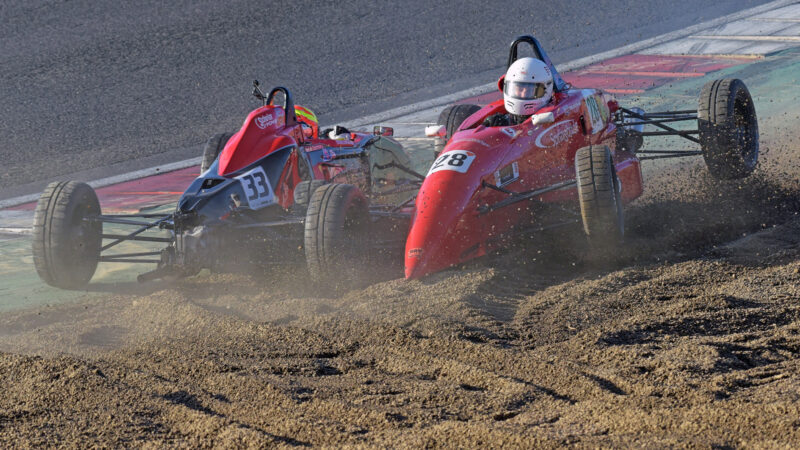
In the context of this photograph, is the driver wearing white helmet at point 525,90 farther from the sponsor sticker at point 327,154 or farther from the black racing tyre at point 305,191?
the black racing tyre at point 305,191

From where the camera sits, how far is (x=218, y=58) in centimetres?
1962

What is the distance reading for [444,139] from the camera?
10.3 m

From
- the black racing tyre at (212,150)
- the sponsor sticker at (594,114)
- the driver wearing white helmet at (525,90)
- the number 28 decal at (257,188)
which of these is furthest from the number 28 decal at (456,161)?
the black racing tyre at (212,150)

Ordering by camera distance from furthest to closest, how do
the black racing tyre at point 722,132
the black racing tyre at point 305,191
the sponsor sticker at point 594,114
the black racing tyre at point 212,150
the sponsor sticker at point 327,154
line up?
1. the black racing tyre at point 212,150
2. the sponsor sticker at point 327,154
3. the black racing tyre at point 722,132
4. the sponsor sticker at point 594,114
5. the black racing tyre at point 305,191

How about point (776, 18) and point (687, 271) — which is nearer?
point (687, 271)

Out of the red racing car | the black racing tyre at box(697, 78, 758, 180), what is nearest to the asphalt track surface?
the red racing car

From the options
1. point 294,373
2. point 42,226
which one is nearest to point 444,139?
point 42,226

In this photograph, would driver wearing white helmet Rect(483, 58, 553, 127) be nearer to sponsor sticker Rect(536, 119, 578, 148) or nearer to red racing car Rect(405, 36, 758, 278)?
red racing car Rect(405, 36, 758, 278)

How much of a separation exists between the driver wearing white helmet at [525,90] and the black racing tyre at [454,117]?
4.19ft

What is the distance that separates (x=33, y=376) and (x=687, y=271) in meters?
4.69

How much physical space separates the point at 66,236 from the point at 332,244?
96.5 inches

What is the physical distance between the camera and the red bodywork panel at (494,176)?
7.73 m

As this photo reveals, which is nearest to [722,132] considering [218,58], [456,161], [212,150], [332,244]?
[456,161]

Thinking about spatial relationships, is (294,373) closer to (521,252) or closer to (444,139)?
(521,252)
